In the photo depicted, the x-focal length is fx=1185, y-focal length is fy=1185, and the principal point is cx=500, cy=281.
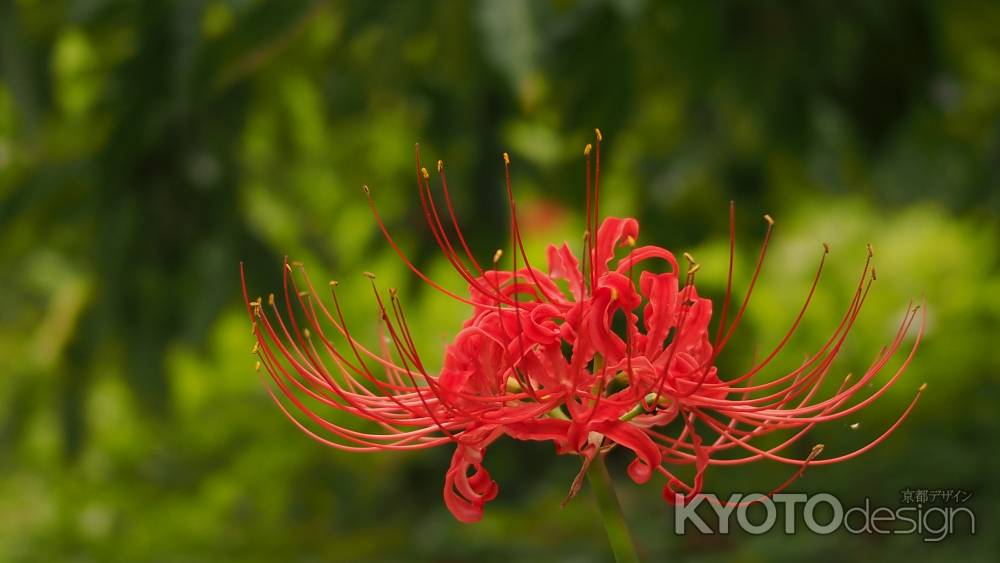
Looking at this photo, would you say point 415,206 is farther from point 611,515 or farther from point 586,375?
point 611,515

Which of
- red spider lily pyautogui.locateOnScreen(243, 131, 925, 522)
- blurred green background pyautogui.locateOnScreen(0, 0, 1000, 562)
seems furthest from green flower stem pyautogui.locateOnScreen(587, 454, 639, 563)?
blurred green background pyautogui.locateOnScreen(0, 0, 1000, 562)

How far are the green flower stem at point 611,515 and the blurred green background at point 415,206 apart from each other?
1.39 metres

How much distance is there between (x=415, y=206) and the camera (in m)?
3.34

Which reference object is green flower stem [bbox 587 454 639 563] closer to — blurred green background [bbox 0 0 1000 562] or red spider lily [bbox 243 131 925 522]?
red spider lily [bbox 243 131 925 522]

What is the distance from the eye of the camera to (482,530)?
2.97 metres

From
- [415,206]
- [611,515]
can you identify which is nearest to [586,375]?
[611,515]

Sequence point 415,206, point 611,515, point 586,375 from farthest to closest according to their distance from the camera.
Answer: point 415,206, point 586,375, point 611,515

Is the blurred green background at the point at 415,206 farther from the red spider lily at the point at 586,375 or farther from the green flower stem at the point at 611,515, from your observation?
the green flower stem at the point at 611,515

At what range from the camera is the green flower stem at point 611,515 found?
934mm

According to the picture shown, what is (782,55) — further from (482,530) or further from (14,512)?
(14,512)

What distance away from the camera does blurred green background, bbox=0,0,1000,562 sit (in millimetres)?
2658

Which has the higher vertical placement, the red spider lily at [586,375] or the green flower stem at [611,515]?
the red spider lily at [586,375]

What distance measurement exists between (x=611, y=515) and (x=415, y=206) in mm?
2445

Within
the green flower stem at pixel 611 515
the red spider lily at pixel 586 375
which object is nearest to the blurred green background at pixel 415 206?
the red spider lily at pixel 586 375
